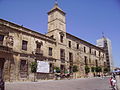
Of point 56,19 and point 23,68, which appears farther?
point 56,19

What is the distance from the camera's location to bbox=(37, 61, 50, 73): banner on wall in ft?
77.6

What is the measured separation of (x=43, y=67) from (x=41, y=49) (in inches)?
118

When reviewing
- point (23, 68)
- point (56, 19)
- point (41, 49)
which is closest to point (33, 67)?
point (23, 68)

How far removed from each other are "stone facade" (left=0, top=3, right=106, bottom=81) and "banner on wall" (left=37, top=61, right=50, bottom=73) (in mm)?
539

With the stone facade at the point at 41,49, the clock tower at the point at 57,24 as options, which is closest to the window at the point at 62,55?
the stone facade at the point at 41,49

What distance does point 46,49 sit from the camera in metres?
25.9

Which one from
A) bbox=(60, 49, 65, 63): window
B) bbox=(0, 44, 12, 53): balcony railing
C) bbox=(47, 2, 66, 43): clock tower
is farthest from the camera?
bbox=(60, 49, 65, 63): window

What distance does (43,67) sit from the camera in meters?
24.4

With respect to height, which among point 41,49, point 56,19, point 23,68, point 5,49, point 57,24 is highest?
point 56,19

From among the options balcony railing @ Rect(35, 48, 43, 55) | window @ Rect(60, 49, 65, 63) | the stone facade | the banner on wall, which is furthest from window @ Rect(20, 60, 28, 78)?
window @ Rect(60, 49, 65, 63)

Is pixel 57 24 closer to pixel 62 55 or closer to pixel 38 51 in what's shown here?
pixel 62 55

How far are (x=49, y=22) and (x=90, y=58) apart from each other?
16.0 metres

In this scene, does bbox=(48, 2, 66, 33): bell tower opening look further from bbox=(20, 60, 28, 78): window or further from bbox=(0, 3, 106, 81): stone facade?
bbox=(20, 60, 28, 78): window

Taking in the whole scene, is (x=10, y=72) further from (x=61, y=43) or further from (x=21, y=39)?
(x=61, y=43)
